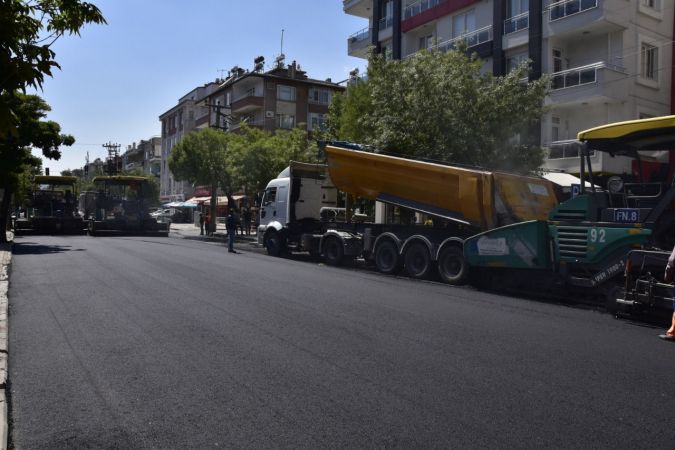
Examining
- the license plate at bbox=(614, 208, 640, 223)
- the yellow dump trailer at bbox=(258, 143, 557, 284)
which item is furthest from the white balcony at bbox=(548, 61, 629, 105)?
the license plate at bbox=(614, 208, 640, 223)

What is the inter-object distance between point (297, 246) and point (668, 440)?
1598 cm

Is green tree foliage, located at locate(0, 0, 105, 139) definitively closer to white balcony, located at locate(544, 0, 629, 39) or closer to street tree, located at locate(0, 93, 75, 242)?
street tree, located at locate(0, 93, 75, 242)

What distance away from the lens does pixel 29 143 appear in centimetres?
2270

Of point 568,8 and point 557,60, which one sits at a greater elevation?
point 568,8

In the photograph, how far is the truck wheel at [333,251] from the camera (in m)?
17.3

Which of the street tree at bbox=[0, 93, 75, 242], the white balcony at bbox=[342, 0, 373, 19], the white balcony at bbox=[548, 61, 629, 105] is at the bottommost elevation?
the street tree at bbox=[0, 93, 75, 242]

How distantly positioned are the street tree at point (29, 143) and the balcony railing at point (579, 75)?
19285 mm

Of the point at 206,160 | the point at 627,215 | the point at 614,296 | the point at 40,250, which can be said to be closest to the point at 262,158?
the point at 206,160

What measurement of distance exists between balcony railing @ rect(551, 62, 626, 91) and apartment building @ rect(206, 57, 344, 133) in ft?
102

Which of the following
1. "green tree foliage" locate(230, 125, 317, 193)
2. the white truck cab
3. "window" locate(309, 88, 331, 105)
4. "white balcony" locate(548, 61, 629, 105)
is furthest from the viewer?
"window" locate(309, 88, 331, 105)

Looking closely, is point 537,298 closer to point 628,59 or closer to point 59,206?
point 628,59

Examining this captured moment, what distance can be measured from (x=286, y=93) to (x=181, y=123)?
26.2m

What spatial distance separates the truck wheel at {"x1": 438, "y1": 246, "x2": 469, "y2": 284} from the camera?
1329 centimetres

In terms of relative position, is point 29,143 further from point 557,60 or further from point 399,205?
point 557,60
